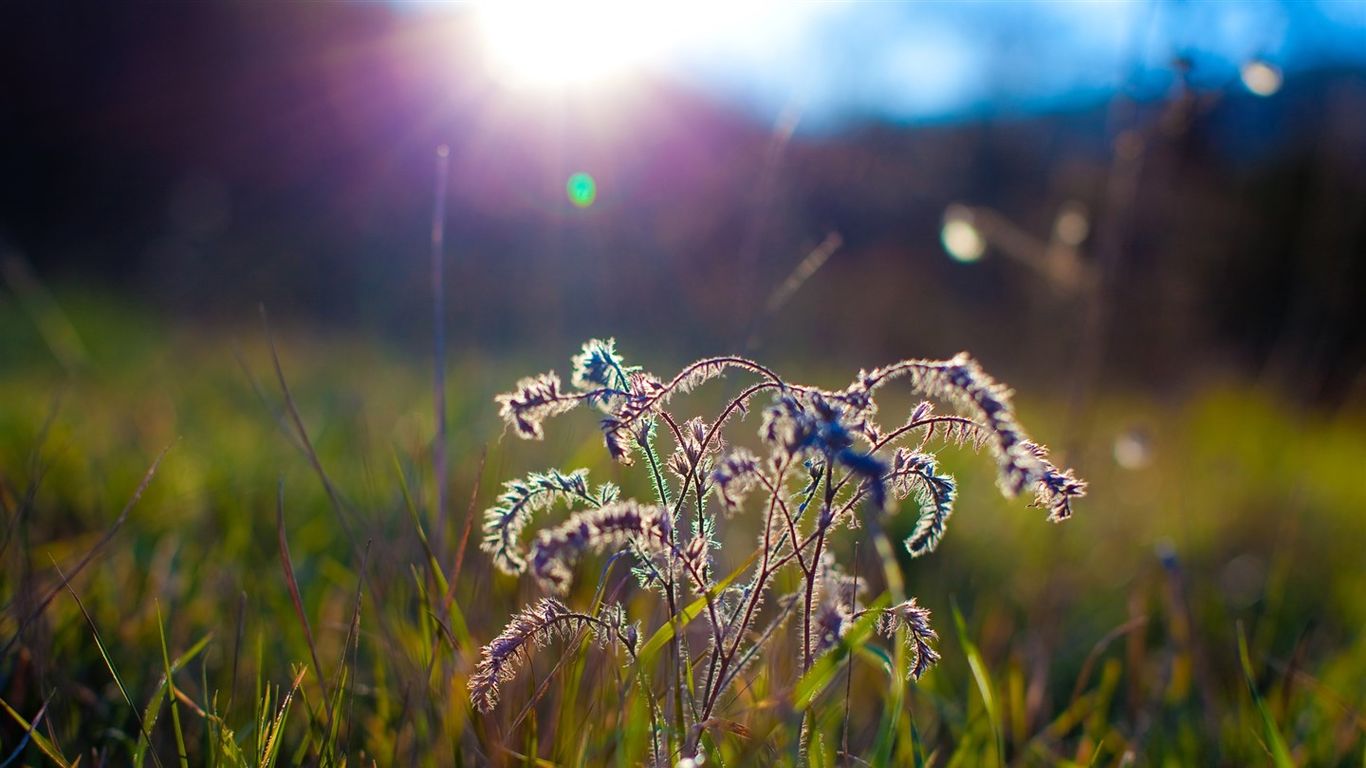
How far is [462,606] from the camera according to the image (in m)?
2.08

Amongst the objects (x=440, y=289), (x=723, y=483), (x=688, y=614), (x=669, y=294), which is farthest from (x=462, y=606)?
(x=669, y=294)

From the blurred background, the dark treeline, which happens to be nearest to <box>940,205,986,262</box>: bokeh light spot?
the blurred background

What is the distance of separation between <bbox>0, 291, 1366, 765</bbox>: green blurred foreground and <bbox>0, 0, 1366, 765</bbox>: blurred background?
26 millimetres

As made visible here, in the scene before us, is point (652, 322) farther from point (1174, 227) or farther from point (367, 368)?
point (1174, 227)

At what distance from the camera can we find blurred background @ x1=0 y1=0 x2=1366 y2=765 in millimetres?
2566

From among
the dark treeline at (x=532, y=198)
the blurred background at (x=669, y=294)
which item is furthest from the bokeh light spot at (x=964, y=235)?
the dark treeline at (x=532, y=198)

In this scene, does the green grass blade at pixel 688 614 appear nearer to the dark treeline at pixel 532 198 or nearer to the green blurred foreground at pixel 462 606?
the green blurred foreground at pixel 462 606

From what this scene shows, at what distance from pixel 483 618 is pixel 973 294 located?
11526 millimetres

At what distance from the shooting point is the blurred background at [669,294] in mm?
2566

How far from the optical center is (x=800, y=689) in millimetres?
1266

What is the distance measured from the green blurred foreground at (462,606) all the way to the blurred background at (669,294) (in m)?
0.03

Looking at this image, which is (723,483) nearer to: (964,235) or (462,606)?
(462,606)

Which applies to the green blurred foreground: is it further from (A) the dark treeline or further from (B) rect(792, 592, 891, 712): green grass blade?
(A) the dark treeline

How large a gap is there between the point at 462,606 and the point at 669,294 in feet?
28.9
